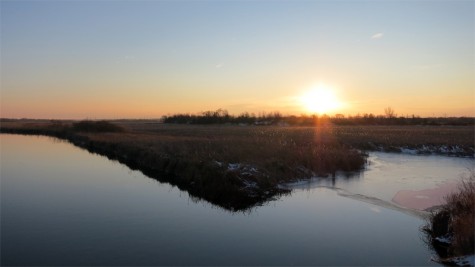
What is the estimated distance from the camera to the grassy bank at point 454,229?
10539 mm

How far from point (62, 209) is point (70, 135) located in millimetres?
51787

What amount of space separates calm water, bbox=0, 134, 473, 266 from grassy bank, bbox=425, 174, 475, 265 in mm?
498

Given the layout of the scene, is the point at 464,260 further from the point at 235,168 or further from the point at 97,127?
the point at 97,127

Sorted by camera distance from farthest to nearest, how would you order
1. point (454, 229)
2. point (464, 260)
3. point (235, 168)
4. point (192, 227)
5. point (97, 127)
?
point (97, 127) → point (235, 168) → point (192, 227) → point (454, 229) → point (464, 260)

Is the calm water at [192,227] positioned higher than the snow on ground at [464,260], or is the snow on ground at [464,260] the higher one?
the snow on ground at [464,260]

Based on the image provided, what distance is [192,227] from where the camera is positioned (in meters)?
13.9

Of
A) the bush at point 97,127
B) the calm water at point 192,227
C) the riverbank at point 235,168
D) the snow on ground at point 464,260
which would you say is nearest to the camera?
the snow on ground at point 464,260

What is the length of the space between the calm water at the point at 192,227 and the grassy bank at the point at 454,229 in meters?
0.50

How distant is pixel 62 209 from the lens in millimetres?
15992

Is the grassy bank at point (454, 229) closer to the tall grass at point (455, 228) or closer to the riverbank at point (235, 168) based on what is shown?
the tall grass at point (455, 228)

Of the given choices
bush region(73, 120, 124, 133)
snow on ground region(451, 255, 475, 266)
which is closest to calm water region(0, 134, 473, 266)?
snow on ground region(451, 255, 475, 266)

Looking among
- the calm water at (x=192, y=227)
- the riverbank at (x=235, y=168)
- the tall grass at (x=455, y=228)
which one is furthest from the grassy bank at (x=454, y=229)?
the riverbank at (x=235, y=168)

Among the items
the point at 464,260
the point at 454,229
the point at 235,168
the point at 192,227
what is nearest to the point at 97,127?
the point at 235,168

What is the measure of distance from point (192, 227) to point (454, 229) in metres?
7.89
